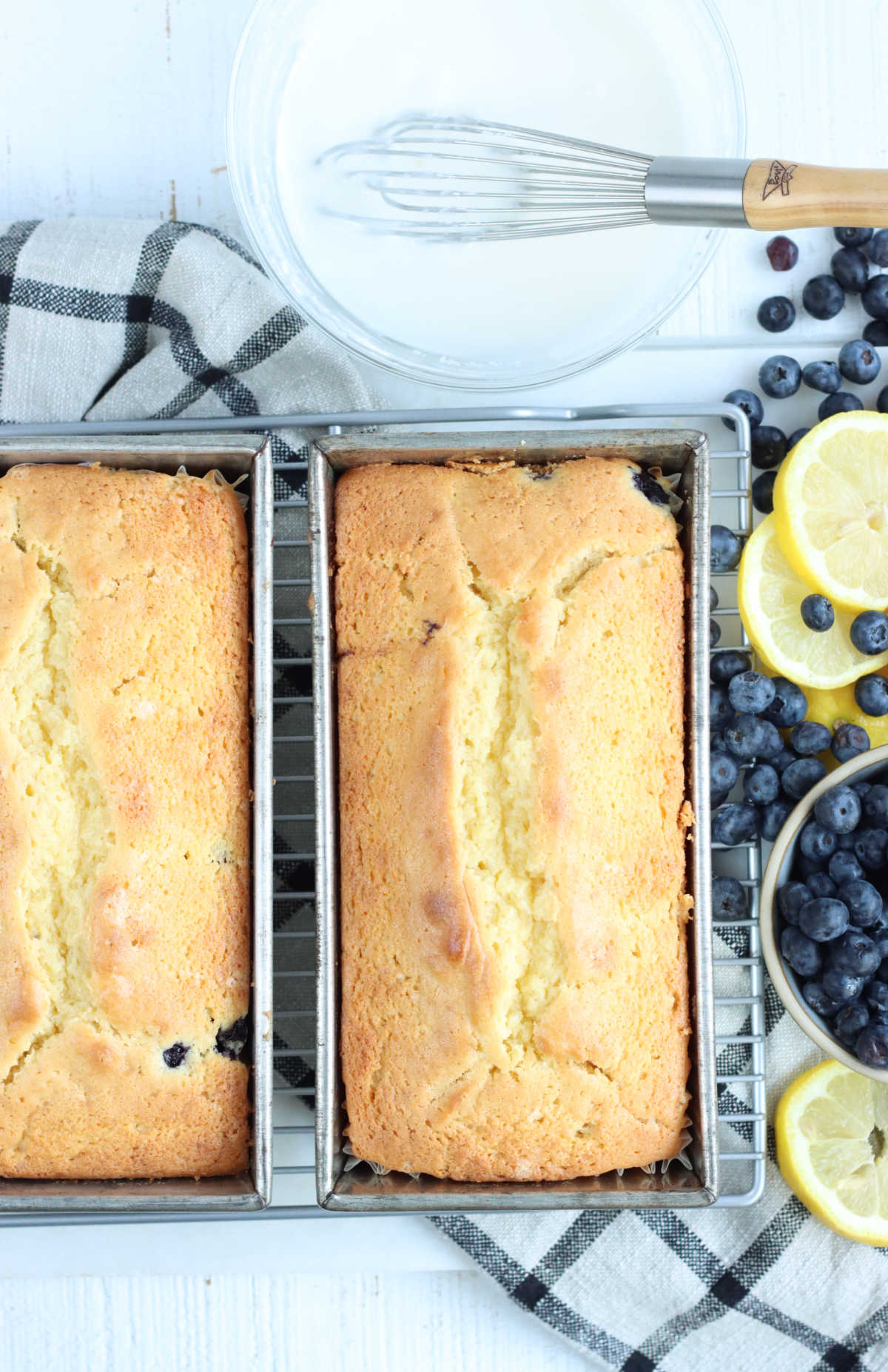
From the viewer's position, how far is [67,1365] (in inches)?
91.8

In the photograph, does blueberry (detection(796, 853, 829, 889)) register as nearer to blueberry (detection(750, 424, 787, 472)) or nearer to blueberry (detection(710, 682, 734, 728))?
blueberry (detection(710, 682, 734, 728))

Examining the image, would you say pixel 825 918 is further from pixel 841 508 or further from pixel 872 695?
pixel 841 508

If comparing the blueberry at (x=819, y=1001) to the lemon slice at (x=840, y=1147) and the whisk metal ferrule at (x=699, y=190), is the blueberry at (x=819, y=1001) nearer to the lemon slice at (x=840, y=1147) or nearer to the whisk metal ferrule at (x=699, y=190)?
the lemon slice at (x=840, y=1147)

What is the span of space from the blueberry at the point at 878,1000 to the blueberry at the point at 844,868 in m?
0.17

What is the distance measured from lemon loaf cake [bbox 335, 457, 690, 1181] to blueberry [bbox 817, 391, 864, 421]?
1.96ft

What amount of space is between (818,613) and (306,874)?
109 cm

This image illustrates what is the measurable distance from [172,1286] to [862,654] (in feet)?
6.11

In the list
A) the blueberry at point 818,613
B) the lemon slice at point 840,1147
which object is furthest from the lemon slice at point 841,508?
the lemon slice at point 840,1147

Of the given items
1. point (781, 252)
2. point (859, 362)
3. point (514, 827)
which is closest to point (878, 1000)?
point (514, 827)

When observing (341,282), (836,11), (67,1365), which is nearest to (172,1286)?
(67,1365)

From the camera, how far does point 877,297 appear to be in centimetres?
229

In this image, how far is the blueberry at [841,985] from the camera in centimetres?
204

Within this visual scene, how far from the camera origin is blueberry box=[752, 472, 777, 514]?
2289mm

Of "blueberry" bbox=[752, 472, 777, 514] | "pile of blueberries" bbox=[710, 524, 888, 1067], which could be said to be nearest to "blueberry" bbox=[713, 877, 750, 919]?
"pile of blueberries" bbox=[710, 524, 888, 1067]
